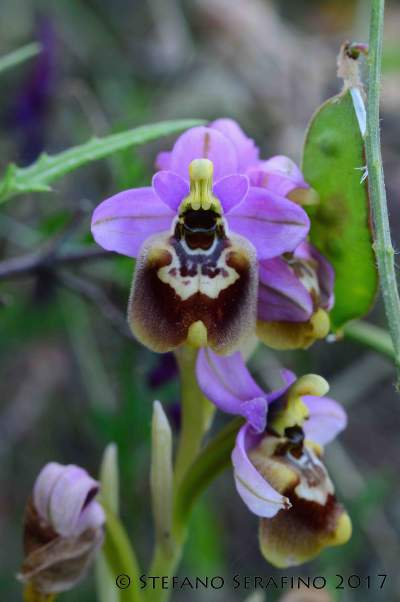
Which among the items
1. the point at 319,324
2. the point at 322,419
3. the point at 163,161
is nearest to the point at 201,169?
the point at 163,161

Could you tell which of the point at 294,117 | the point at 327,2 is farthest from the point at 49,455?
the point at 327,2

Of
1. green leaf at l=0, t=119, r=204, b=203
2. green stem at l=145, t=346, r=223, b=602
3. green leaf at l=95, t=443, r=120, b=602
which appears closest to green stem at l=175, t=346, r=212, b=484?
green stem at l=145, t=346, r=223, b=602

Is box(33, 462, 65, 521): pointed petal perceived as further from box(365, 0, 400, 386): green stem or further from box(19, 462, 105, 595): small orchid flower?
box(365, 0, 400, 386): green stem

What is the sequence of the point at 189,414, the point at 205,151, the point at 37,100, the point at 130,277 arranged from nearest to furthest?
the point at 205,151 < the point at 189,414 < the point at 130,277 < the point at 37,100

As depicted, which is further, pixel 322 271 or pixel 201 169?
pixel 322 271

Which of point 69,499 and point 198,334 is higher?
point 198,334

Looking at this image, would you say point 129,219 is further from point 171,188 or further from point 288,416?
point 288,416

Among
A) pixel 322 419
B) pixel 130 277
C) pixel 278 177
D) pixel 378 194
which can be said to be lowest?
pixel 322 419

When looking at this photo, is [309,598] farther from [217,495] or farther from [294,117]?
[294,117]
